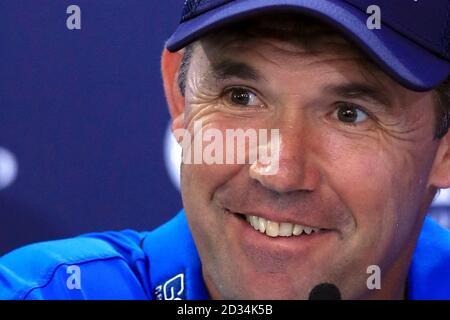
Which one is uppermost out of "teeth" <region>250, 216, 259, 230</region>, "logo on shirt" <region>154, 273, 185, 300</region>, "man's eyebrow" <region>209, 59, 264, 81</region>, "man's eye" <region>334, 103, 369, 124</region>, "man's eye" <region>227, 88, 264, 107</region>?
"man's eyebrow" <region>209, 59, 264, 81</region>

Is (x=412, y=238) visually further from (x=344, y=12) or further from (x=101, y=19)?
(x=101, y=19)

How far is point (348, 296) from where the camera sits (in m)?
1.35

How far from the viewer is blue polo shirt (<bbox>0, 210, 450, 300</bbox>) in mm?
1375

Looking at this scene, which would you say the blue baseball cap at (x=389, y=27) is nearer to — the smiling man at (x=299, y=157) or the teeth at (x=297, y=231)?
the smiling man at (x=299, y=157)

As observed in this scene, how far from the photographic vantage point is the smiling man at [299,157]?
123 centimetres

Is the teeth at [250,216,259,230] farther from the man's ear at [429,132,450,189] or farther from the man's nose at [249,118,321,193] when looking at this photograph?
the man's ear at [429,132,450,189]

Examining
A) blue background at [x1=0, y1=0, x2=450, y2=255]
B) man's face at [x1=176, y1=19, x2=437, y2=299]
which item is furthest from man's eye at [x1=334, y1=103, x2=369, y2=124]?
blue background at [x1=0, y1=0, x2=450, y2=255]

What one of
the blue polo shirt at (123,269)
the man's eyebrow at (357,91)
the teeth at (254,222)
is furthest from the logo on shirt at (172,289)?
the man's eyebrow at (357,91)

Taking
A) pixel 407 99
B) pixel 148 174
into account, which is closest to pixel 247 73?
pixel 407 99

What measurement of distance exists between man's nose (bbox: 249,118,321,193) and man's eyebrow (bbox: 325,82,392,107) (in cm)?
7

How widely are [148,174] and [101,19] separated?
349 millimetres

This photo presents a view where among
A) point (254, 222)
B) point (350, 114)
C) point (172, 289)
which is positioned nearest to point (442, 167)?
point (350, 114)

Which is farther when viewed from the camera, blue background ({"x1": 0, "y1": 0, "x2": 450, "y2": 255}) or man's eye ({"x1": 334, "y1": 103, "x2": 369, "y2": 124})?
blue background ({"x1": 0, "y1": 0, "x2": 450, "y2": 255})

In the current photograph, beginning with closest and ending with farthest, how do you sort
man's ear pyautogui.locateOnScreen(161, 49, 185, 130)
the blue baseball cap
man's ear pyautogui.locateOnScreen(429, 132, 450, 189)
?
the blue baseball cap → man's ear pyautogui.locateOnScreen(429, 132, 450, 189) → man's ear pyautogui.locateOnScreen(161, 49, 185, 130)
